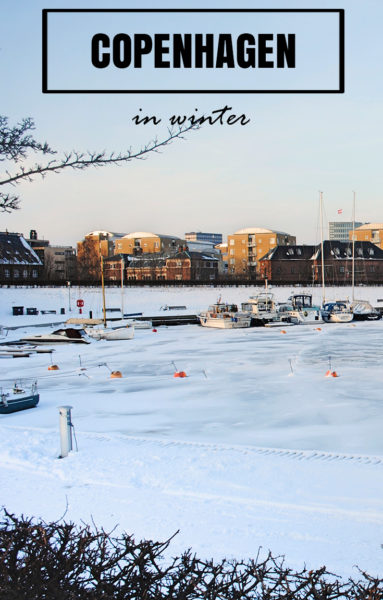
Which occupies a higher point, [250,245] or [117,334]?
[250,245]

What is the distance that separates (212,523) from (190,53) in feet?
21.6

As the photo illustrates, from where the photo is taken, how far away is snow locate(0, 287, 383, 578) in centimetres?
816

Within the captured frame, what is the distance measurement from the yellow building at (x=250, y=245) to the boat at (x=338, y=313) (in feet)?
359

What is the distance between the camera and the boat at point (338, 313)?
60.6 meters

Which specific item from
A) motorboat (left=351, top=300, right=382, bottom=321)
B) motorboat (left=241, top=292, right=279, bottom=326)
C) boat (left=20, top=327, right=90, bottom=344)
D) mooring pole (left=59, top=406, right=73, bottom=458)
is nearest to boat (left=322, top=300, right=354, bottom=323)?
motorboat (left=351, top=300, right=382, bottom=321)

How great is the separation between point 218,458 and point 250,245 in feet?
552

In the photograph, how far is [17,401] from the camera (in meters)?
16.9

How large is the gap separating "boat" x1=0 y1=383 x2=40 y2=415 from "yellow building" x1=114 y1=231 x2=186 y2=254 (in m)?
151

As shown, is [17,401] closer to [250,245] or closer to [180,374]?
[180,374]

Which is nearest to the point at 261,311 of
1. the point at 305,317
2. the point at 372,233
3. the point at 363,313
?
the point at 305,317

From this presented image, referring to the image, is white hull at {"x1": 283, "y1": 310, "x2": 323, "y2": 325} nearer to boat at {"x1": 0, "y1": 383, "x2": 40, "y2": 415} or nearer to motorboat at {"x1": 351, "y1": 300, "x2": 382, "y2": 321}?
motorboat at {"x1": 351, "y1": 300, "x2": 382, "y2": 321}

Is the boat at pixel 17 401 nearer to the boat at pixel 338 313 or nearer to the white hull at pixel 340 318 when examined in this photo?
the white hull at pixel 340 318

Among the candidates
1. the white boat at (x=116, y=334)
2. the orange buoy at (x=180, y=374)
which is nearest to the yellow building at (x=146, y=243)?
the white boat at (x=116, y=334)

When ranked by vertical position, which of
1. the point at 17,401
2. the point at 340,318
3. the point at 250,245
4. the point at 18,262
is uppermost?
the point at 250,245
